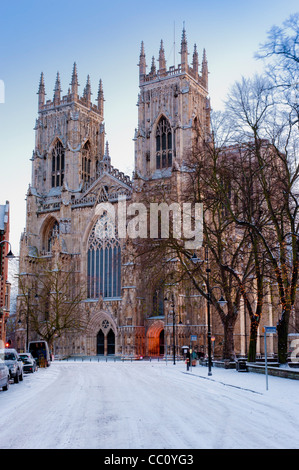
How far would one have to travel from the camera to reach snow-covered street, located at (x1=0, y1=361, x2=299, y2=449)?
8.84 metres

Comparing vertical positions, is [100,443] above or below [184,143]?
below

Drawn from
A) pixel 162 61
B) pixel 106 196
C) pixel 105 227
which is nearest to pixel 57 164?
pixel 106 196

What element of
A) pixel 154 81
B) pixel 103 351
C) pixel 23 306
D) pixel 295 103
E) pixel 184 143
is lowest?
pixel 103 351

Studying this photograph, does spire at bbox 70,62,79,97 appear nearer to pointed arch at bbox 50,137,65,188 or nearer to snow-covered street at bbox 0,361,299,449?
pointed arch at bbox 50,137,65,188

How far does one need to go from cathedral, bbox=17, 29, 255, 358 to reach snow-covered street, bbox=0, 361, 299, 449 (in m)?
32.5

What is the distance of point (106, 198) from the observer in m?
59.1

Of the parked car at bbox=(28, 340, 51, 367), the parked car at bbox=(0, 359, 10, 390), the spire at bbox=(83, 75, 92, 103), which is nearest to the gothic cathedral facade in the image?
the spire at bbox=(83, 75, 92, 103)

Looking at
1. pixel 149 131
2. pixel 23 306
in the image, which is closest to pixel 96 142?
pixel 149 131
